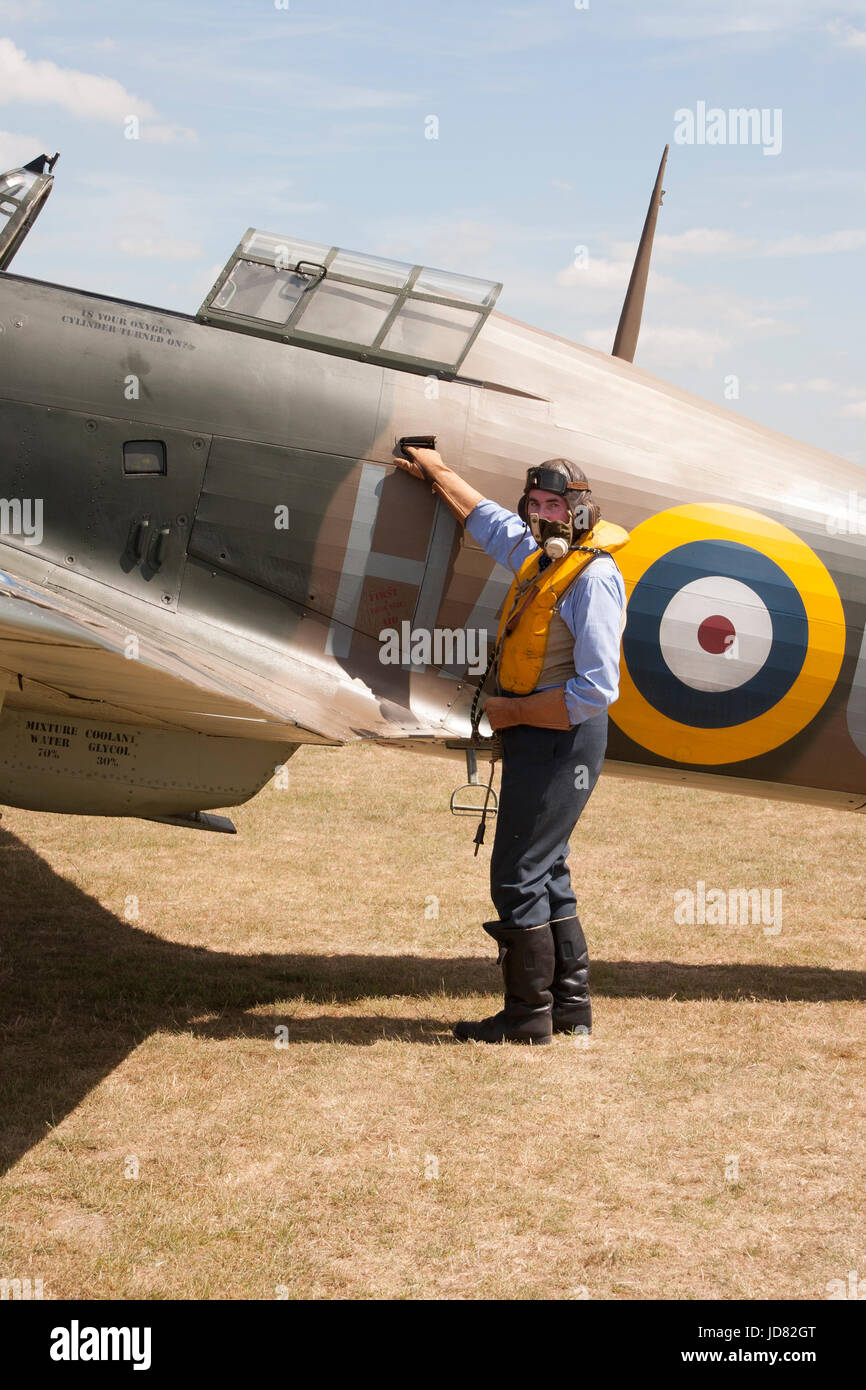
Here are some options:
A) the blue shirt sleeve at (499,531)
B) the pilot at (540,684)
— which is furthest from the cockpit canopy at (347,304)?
the blue shirt sleeve at (499,531)

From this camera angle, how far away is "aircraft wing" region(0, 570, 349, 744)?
367 cm

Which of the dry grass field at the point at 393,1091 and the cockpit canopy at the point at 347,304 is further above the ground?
the cockpit canopy at the point at 347,304

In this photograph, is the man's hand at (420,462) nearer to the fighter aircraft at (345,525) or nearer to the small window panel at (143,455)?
the fighter aircraft at (345,525)

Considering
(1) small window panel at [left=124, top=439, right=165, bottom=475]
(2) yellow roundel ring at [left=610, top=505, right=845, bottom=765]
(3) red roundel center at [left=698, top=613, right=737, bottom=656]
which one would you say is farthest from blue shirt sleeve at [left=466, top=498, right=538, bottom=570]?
(1) small window panel at [left=124, top=439, right=165, bottom=475]

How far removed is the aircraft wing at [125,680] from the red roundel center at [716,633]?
5.87 ft

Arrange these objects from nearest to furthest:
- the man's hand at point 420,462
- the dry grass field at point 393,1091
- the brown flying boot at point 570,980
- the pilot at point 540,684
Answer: the dry grass field at point 393,1091, the pilot at point 540,684, the man's hand at point 420,462, the brown flying boot at point 570,980

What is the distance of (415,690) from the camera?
5.68 metres

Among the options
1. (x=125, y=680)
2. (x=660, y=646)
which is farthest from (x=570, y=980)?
(x=125, y=680)

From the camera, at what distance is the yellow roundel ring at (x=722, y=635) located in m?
5.66

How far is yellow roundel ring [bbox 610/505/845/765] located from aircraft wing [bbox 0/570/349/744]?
1.57 m

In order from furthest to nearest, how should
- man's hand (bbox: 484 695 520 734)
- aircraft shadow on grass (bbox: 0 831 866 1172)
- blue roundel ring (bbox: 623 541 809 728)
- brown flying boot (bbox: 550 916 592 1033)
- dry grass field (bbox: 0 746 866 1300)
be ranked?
blue roundel ring (bbox: 623 541 809 728), brown flying boot (bbox: 550 916 592 1033), man's hand (bbox: 484 695 520 734), aircraft shadow on grass (bbox: 0 831 866 1172), dry grass field (bbox: 0 746 866 1300)

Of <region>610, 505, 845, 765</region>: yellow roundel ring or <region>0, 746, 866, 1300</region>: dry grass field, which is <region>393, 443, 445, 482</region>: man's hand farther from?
<region>0, 746, 866, 1300</region>: dry grass field

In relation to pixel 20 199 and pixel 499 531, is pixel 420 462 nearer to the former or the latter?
pixel 499 531

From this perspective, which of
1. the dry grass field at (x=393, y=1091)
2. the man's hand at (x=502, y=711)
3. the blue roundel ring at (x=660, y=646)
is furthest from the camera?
the blue roundel ring at (x=660, y=646)
